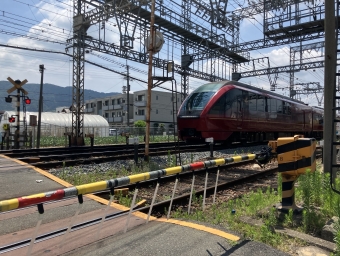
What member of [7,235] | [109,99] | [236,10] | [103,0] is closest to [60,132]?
[103,0]

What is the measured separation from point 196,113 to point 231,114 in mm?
2085

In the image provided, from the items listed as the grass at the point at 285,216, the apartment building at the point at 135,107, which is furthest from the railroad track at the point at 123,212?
the apartment building at the point at 135,107

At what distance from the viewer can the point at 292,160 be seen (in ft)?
14.2

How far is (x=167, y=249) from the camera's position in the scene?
3.37m

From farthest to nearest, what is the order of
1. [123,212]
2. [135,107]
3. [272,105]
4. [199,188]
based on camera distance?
[135,107] < [272,105] < [199,188] < [123,212]

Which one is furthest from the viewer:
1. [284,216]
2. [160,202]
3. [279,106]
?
[279,106]

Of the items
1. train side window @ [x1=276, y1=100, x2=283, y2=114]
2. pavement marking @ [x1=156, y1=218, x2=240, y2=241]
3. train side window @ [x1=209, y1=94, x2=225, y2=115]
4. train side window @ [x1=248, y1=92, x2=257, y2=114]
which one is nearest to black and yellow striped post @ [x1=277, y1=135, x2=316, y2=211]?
pavement marking @ [x1=156, y1=218, x2=240, y2=241]

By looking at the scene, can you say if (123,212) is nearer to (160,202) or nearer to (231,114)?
(160,202)

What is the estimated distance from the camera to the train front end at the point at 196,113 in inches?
612

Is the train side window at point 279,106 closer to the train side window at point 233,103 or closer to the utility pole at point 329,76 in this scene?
the train side window at point 233,103

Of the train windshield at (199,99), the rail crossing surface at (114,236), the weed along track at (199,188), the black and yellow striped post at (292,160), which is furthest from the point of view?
the train windshield at (199,99)

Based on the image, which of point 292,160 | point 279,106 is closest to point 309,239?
point 292,160

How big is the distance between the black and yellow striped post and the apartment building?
61.9 m

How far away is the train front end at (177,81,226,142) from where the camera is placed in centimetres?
1555
